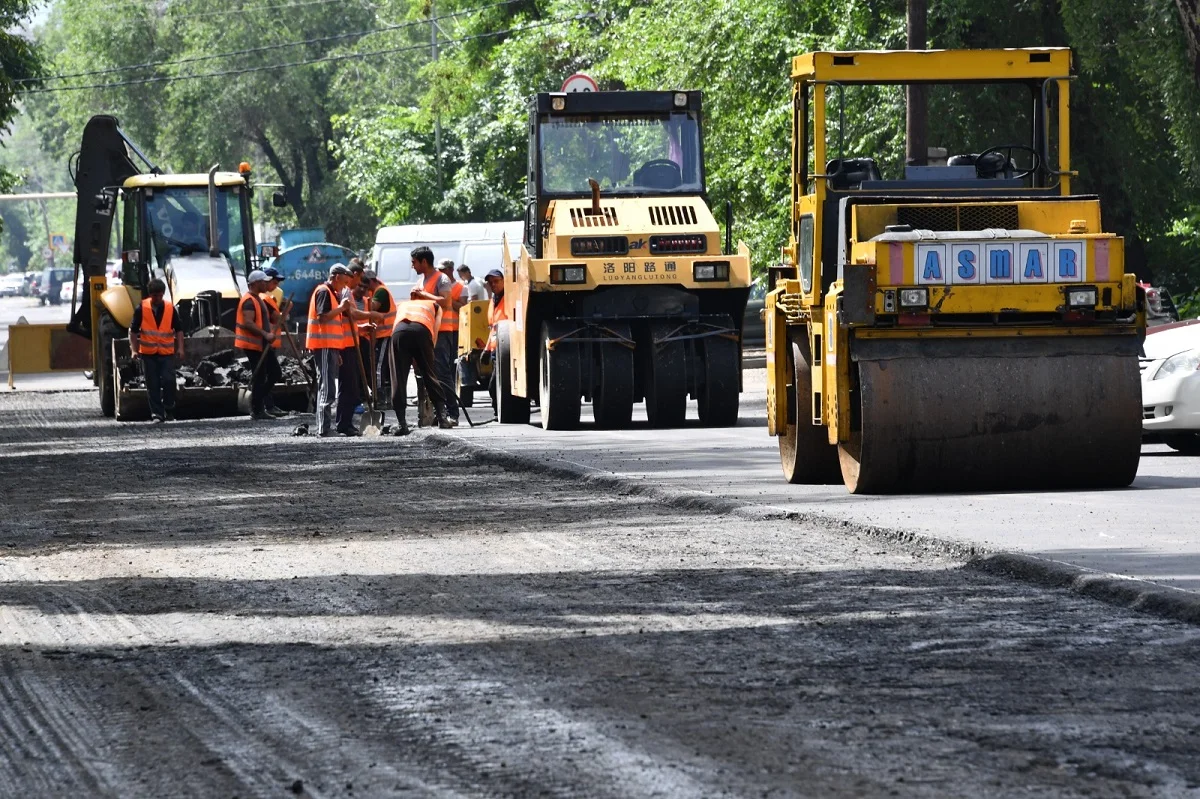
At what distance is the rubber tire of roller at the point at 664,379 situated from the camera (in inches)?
768

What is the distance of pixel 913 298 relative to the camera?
40.3 feet

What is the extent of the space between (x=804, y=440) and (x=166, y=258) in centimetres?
1447

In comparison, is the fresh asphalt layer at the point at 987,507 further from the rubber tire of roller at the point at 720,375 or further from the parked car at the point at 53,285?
the parked car at the point at 53,285

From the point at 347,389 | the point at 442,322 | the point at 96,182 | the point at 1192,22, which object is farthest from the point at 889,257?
the point at 96,182

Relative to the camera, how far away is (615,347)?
19.5 meters

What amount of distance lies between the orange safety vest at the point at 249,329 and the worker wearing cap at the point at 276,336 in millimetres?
142

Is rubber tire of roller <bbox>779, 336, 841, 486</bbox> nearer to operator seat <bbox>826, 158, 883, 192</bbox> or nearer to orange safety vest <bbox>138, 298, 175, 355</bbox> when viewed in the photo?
operator seat <bbox>826, 158, 883, 192</bbox>

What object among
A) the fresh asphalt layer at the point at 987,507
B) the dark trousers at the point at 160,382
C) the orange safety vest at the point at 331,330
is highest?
the orange safety vest at the point at 331,330

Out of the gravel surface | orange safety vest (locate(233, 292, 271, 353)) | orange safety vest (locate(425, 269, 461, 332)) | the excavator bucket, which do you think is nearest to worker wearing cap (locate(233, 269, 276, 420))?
orange safety vest (locate(233, 292, 271, 353))

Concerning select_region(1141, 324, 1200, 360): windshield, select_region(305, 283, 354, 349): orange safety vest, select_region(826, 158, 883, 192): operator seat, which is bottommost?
select_region(1141, 324, 1200, 360): windshield

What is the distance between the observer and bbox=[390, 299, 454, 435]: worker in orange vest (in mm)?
19938

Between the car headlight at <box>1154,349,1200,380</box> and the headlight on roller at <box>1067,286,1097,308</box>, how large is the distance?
3036 millimetres

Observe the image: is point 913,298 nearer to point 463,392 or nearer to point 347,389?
point 347,389

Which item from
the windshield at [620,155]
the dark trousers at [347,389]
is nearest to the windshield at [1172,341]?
the windshield at [620,155]
